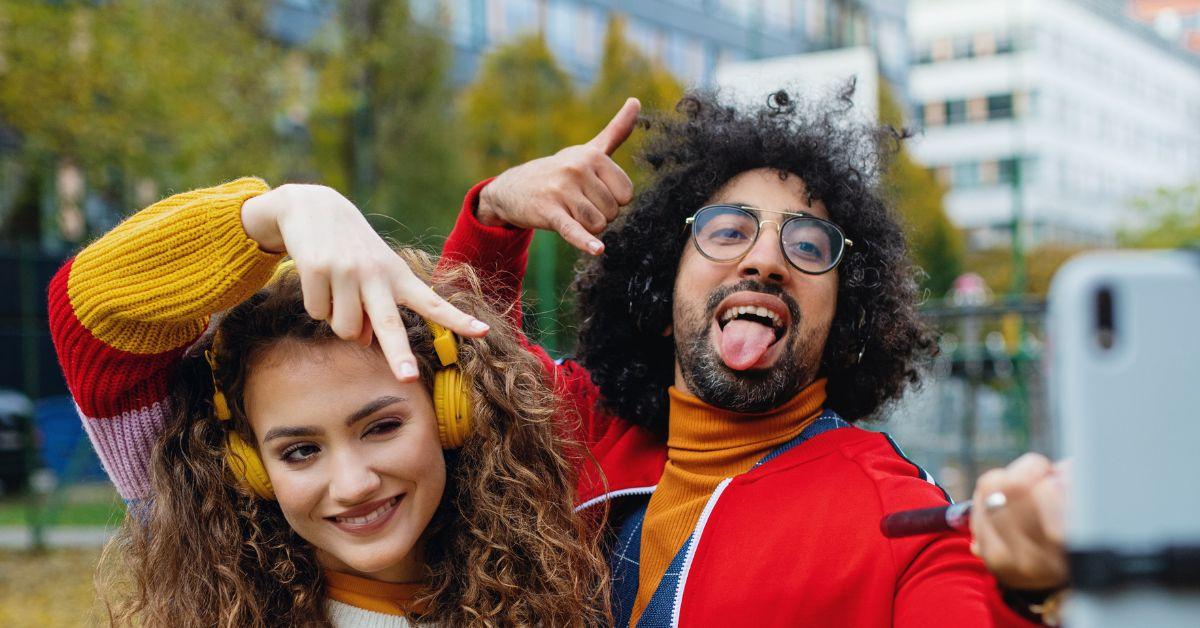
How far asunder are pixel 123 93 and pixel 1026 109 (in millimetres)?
52556

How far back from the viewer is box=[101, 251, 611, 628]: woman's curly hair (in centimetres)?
231

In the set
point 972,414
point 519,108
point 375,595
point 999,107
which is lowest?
point 972,414

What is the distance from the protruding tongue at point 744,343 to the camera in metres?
2.42

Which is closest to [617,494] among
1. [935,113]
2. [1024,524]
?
[1024,524]

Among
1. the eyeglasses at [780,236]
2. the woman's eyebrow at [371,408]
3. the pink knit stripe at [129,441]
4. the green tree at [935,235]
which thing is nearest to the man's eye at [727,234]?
the eyeglasses at [780,236]

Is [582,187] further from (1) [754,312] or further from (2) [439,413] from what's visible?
(2) [439,413]

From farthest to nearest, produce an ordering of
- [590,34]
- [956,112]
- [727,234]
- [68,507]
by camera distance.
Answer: [956,112] → [590,34] → [68,507] → [727,234]

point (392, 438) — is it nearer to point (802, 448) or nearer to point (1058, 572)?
point (802, 448)

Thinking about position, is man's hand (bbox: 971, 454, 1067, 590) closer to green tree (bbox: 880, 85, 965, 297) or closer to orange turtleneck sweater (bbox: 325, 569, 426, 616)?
orange turtleneck sweater (bbox: 325, 569, 426, 616)

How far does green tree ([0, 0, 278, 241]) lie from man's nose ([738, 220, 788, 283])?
377 inches

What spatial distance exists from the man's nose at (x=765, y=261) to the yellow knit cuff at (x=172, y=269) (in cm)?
98

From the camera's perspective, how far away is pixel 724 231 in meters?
2.62

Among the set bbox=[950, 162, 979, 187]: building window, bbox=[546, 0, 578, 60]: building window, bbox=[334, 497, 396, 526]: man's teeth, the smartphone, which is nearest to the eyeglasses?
bbox=[334, 497, 396, 526]: man's teeth

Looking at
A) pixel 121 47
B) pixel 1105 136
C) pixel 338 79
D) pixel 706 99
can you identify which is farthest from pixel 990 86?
pixel 706 99
